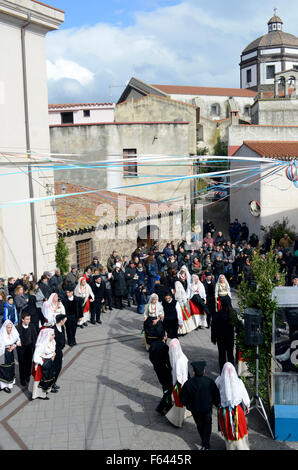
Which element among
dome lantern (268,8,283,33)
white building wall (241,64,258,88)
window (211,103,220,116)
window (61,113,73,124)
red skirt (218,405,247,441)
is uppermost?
dome lantern (268,8,283,33)

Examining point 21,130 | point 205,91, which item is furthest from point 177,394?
point 205,91

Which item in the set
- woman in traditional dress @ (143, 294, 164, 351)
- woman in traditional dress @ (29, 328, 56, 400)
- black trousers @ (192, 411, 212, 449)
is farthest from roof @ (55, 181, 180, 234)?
black trousers @ (192, 411, 212, 449)

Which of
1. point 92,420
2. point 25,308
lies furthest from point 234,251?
point 92,420

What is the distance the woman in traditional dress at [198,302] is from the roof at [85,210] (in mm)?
5465

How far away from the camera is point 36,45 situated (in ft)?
46.2

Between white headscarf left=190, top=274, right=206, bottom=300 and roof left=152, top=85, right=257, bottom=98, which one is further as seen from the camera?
roof left=152, top=85, right=257, bottom=98

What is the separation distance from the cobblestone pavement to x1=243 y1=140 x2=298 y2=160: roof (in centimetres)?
1292

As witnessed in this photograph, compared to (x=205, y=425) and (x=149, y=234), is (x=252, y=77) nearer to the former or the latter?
(x=149, y=234)

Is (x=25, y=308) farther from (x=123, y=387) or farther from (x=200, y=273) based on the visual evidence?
(x=200, y=273)

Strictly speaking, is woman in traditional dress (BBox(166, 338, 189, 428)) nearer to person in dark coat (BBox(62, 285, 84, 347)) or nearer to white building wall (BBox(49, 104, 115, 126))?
person in dark coat (BBox(62, 285, 84, 347))

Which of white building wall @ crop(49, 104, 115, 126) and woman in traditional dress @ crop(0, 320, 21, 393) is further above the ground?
white building wall @ crop(49, 104, 115, 126)

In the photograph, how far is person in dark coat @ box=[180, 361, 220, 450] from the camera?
641 cm

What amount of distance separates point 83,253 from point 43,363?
357 inches

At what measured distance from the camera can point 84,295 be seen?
1197 centimetres
